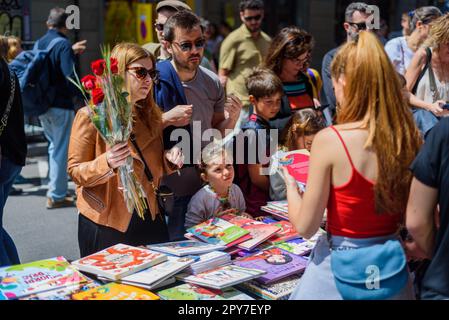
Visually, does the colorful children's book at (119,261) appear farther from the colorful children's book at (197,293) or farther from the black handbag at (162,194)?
the black handbag at (162,194)

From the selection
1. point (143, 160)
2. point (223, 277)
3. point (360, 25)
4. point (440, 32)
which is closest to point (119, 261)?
point (223, 277)

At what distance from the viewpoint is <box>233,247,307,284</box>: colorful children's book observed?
249 cm

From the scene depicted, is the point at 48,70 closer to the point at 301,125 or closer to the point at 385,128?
the point at 301,125

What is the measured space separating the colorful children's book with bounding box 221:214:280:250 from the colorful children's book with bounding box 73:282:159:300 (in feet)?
2.22

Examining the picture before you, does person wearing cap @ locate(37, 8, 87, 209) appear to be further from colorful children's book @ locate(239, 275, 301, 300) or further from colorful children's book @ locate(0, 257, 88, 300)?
colorful children's book @ locate(239, 275, 301, 300)

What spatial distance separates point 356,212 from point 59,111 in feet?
16.1

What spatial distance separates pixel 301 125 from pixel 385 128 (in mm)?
1752

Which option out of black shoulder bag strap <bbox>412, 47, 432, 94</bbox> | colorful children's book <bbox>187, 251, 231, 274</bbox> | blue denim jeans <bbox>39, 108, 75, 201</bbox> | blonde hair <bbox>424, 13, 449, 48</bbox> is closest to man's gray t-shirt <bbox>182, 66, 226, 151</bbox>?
colorful children's book <bbox>187, 251, 231, 274</bbox>

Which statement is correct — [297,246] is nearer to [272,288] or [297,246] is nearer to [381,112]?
[272,288]

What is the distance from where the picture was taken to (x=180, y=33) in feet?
10.6

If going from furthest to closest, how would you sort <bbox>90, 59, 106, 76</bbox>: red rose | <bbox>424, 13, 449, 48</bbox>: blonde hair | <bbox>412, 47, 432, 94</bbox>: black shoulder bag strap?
<bbox>412, 47, 432, 94</bbox>: black shoulder bag strap, <bbox>424, 13, 449, 48</bbox>: blonde hair, <bbox>90, 59, 106, 76</bbox>: red rose

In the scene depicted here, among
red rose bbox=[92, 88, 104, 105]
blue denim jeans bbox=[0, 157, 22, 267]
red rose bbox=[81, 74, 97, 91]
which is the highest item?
red rose bbox=[81, 74, 97, 91]

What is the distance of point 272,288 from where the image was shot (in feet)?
7.99
